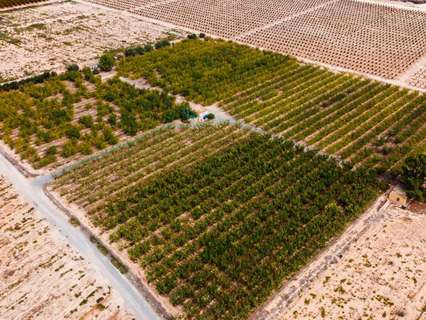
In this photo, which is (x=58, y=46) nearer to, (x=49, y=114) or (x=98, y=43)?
(x=98, y=43)

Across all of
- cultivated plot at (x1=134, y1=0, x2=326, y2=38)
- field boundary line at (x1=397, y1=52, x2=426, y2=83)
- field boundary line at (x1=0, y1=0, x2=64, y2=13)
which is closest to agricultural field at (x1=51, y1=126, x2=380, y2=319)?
field boundary line at (x1=397, y1=52, x2=426, y2=83)

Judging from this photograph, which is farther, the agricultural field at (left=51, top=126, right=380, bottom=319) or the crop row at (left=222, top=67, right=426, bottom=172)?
the crop row at (left=222, top=67, right=426, bottom=172)

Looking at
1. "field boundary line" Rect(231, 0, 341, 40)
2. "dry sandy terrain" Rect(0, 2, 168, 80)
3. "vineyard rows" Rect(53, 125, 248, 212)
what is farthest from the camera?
"field boundary line" Rect(231, 0, 341, 40)

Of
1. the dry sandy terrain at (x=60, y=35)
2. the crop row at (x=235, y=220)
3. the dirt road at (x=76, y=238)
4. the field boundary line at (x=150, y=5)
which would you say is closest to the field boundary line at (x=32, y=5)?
the dry sandy terrain at (x=60, y=35)

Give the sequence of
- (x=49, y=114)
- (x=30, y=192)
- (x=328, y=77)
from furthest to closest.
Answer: (x=328, y=77), (x=49, y=114), (x=30, y=192)

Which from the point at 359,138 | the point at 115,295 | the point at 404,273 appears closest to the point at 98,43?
the point at 359,138

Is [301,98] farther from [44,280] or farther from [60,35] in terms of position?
[60,35]

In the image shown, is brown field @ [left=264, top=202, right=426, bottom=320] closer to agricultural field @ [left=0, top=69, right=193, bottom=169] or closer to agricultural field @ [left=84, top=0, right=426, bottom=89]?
agricultural field @ [left=0, top=69, right=193, bottom=169]

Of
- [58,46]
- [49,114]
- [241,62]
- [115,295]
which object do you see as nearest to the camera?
[115,295]
